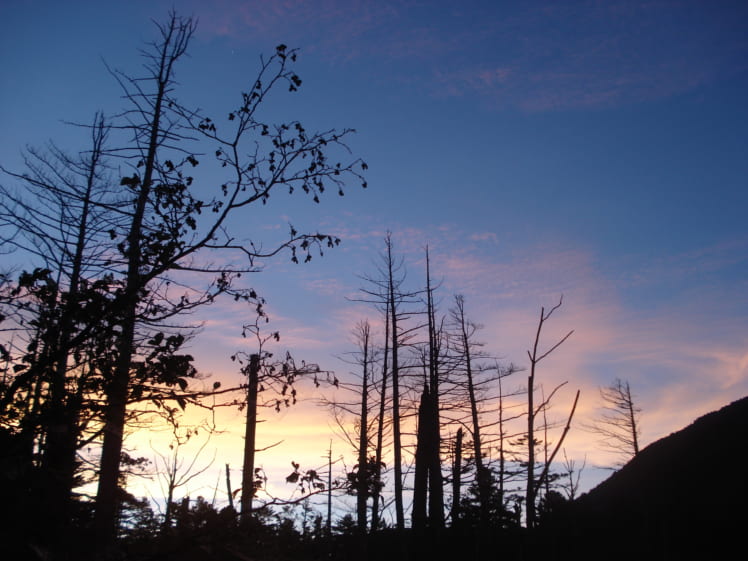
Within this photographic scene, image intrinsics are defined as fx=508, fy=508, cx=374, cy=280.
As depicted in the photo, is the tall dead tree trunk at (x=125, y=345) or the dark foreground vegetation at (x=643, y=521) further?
the dark foreground vegetation at (x=643, y=521)

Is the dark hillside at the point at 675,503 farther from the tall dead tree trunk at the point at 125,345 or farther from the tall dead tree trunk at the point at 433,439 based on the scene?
the tall dead tree trunk at the point at 125,345

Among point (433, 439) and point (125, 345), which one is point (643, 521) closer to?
point (433, 439)

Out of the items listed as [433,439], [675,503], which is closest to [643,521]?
[675,503]

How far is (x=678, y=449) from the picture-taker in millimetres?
18703

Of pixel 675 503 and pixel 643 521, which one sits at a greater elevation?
pixel 675 503

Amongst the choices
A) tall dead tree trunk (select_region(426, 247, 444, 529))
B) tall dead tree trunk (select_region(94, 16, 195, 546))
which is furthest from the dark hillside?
tall dead tree trunk (select_region(94, 16, 195, 546))

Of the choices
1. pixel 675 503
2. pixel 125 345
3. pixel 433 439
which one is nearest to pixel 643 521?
pixel 675 503

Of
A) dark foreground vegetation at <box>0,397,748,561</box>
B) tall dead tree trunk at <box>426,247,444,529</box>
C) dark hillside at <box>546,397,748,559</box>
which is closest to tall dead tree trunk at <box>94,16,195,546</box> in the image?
dark foreground vegetation at <box>0,397,748,561</box>

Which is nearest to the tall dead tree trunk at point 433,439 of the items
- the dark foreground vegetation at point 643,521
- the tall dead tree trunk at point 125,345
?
the dark foreground vegetation at point 643,521

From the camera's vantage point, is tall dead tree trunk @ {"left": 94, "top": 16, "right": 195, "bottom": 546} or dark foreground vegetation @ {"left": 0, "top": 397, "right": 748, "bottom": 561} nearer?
tall dead tree trunk @ {"left": 94, "top": 16, "right": 195, "bottom": 546}

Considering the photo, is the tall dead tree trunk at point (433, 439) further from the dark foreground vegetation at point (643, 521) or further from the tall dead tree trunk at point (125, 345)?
the tall dead tree trunk at point (125, 345)

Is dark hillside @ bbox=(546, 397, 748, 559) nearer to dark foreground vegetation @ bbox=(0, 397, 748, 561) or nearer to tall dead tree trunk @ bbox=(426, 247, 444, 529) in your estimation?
dark foreground vegetation @ bbox=(0, 397, 748, 561)

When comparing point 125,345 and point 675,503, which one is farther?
point 675,503

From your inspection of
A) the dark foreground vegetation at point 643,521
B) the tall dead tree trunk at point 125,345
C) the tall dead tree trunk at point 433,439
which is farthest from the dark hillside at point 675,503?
the tall dead tree trunk at point 125,345
